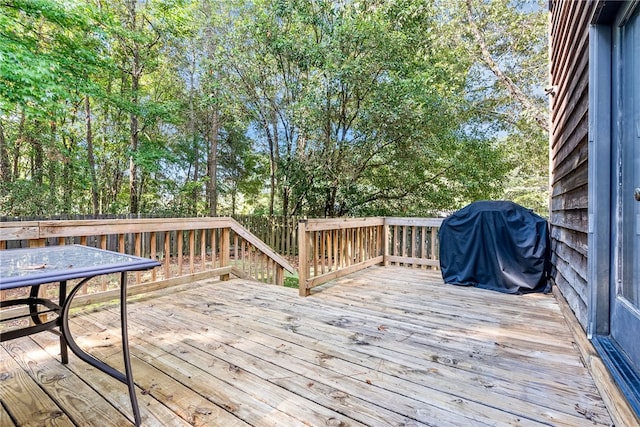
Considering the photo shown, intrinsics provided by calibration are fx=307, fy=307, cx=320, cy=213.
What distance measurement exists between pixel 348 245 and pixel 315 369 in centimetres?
246

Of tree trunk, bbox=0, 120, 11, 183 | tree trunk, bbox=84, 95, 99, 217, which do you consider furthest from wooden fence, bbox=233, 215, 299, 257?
tree trunk, bbox=0, 120, 11, 183

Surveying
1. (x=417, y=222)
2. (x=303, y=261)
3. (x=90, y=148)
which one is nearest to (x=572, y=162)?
(x=417, y=222)

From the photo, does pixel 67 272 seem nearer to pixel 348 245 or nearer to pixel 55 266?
pixel 55 266

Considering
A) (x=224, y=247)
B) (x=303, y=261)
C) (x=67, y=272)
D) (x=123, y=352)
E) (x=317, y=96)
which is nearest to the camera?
(x=67, y=272)

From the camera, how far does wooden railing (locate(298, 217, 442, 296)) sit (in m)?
3.31

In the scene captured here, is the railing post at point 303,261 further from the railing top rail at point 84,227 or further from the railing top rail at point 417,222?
the railing top rail at point 417,222

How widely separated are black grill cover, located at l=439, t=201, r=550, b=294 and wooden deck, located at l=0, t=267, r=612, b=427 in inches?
24.2

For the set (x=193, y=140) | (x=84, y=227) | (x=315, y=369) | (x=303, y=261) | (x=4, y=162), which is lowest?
(x=315, y=369)

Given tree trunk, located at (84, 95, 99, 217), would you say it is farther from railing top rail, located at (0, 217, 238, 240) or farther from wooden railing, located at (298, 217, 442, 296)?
wooden railing, located at (298, 217, 442, 296)

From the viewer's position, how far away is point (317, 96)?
655 cm

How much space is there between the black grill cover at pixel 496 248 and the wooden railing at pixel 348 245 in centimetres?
56

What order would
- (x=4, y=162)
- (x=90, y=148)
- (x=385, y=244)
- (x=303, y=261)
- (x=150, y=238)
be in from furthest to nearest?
(x=90, y=148) < (x=4, y=162) < (x=385, y=244) < (x=303, y=261) < (x=150, y=238)

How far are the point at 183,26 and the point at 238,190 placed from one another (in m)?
5.51

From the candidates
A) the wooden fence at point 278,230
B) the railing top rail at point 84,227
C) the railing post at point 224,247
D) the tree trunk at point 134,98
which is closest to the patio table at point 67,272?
the railing top rail at point 84,227
